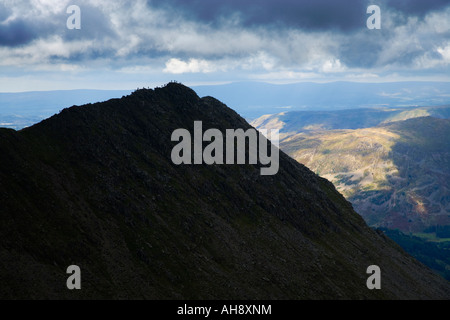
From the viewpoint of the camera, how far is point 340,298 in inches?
4193

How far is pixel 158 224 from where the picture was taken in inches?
4094

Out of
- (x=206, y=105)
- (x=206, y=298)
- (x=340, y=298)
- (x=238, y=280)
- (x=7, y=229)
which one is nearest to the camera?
(x=7, y=229)

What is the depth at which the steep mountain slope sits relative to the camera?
8488 cm

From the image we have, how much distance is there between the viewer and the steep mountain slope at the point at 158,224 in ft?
278

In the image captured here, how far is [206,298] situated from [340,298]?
1486 inches

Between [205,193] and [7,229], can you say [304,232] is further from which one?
[7,229]

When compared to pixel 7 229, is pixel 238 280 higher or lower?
lower

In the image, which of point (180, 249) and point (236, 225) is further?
point (236, 225)

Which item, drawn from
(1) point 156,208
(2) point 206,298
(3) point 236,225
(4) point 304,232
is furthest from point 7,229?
(4) point 304,232

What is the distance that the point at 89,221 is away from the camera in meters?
94.4
